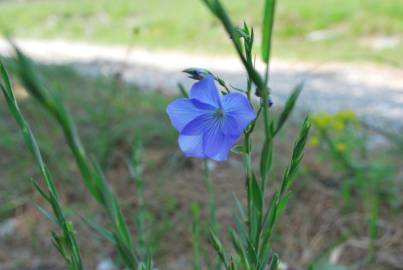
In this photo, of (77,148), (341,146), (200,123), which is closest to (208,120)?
(200,123)

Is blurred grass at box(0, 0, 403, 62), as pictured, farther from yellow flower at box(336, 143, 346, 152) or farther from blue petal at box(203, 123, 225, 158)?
blue petal at box(203, 123, 225, 158)

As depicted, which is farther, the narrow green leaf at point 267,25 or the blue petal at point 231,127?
the blue petal at point 231,127

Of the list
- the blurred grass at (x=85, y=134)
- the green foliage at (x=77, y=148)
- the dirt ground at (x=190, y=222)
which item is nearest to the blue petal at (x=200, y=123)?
the green foliage at (x=77, y=148)

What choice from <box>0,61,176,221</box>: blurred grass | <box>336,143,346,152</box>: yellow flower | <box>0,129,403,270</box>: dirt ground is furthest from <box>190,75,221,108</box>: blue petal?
<box>336,143,346,152</box>: yellow flower

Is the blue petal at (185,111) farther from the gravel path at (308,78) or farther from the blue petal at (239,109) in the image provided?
the gravel path at (308,78)

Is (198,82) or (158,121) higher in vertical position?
(198,82)

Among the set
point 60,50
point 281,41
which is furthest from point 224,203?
point 60,50

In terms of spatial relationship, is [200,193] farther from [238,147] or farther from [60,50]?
[60,50]
